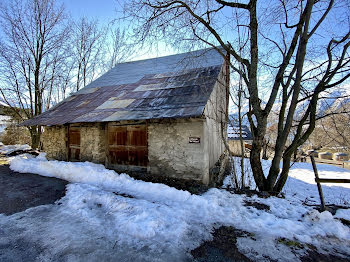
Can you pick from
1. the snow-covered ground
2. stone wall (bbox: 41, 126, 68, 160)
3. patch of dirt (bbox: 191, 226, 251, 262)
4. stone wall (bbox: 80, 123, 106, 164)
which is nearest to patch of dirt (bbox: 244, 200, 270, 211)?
the snow-covered ground

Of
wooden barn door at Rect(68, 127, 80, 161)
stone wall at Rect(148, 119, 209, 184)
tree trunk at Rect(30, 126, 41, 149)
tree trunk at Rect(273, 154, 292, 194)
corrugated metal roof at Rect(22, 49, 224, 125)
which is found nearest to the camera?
tree trunk at Rect(273, 154, 292, 194)

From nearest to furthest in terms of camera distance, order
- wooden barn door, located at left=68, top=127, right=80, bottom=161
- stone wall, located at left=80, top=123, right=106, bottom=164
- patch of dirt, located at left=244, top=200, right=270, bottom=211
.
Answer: patch of dirt, located at left=244, top=200, right=270, bottom=211 < stone wall, located at left=80, top=123, right=106, bottom=164 < wooden barn door, located at left=68, top=127, right=80, bottom=161

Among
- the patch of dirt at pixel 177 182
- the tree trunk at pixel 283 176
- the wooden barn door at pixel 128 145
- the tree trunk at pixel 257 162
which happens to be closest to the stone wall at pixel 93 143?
the wooden barn door at pixel 128 145

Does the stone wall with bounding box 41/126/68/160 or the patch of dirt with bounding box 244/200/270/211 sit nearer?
the patch of dirt with bounding box 244/200/270/211

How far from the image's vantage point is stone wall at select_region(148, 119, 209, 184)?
5.34 meters

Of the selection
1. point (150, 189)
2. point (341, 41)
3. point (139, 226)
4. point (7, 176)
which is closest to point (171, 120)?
point (150, 189)

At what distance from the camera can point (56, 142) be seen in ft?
28.4

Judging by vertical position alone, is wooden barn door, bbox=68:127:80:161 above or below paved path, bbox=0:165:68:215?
above

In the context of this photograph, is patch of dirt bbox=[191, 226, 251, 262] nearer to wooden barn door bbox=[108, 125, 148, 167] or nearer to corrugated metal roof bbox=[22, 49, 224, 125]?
corrugated metal roof bbox=[22, 49, 224, 125]

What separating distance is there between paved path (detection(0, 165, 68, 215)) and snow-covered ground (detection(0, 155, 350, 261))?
409 millimetres

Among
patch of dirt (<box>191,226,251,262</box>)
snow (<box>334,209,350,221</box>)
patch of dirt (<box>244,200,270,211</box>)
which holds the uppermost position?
snow (<box>334,209,350,221</box>)

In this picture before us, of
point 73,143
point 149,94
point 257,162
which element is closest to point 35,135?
point 73,143

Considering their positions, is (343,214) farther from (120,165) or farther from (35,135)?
(35,135)

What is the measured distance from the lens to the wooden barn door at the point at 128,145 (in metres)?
6.32
